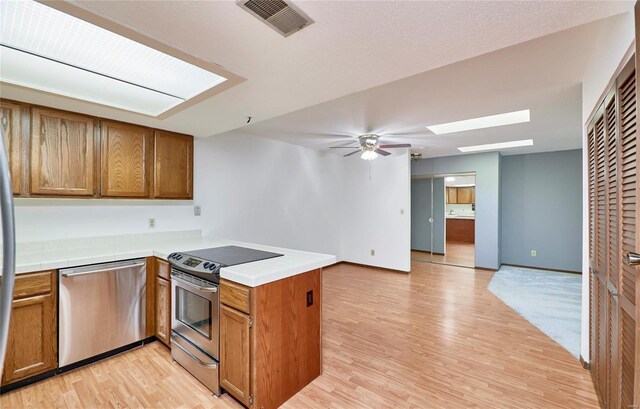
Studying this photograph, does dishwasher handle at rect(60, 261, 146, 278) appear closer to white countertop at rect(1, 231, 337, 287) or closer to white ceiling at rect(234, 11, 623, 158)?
white countertop at rect(1, 231, 337, 287)

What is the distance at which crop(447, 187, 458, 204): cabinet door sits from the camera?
27.7ft

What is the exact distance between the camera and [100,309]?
2.40m

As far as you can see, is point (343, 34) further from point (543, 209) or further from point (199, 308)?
point (543, 209)

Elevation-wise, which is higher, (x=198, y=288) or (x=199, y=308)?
(x=198, y=288)

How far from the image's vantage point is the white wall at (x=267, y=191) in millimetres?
3775

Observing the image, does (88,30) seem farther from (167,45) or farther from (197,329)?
(197,329)

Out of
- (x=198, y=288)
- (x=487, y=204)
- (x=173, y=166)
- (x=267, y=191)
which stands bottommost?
(x=198, y=288)

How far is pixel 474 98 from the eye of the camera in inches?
110

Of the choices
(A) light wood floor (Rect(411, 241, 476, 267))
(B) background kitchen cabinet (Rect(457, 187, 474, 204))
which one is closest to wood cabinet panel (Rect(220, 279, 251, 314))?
(A) light wood floor (Rect(411, 241, 476, 267))

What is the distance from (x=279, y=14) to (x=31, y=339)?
2758 mm

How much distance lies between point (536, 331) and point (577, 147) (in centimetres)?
391

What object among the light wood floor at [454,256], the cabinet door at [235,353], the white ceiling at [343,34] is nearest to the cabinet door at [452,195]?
the light wood floor at [454,256]

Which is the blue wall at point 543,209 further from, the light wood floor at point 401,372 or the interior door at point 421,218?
the light wood floor at point 401,372

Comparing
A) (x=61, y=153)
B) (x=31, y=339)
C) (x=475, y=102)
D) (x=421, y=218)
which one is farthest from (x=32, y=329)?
(x=421, y=218)
